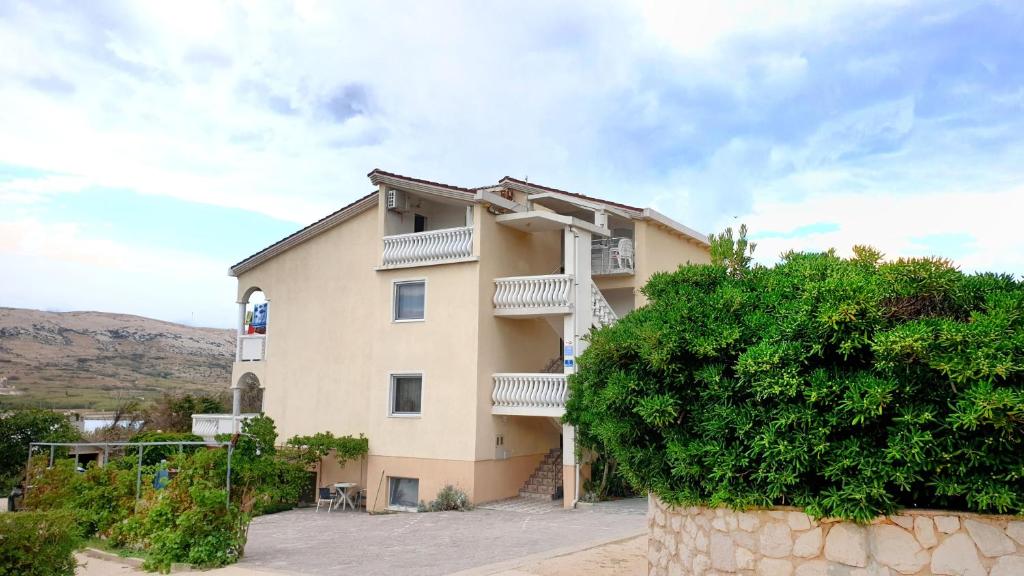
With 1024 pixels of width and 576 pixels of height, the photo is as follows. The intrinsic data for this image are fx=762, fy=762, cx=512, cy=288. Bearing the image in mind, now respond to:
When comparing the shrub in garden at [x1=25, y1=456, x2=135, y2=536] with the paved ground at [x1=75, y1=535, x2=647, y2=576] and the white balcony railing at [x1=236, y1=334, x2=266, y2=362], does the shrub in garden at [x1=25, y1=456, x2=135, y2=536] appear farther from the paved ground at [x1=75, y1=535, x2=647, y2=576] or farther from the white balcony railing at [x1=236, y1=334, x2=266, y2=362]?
the white balcony railing at [x1=236, y1=334, x2=266, y2=362]

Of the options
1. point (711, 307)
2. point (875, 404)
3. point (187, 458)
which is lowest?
point (187, 458)

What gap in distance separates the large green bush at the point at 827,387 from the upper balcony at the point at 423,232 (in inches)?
474

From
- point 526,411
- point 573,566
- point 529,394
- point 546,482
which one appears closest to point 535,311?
point 529,394

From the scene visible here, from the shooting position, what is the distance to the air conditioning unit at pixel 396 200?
70.9 feet

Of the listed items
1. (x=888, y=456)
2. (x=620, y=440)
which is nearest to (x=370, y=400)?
(x=620, y=440)

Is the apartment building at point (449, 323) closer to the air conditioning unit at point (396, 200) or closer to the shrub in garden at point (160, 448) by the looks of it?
the air conditioning unit at point (396, 200)

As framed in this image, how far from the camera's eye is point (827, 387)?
652cm

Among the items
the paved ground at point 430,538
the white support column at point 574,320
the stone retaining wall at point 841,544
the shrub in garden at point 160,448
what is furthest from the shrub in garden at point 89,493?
the stone retaining wall at point 841,544

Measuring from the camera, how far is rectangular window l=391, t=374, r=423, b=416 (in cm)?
2051

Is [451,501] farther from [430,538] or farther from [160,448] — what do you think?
[160,448]

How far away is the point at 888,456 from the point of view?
20.6 ft

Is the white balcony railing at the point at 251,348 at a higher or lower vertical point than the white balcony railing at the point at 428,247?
lower

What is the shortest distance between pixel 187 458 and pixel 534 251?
11.5m

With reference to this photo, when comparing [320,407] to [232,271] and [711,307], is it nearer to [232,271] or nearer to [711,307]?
[232,271]
